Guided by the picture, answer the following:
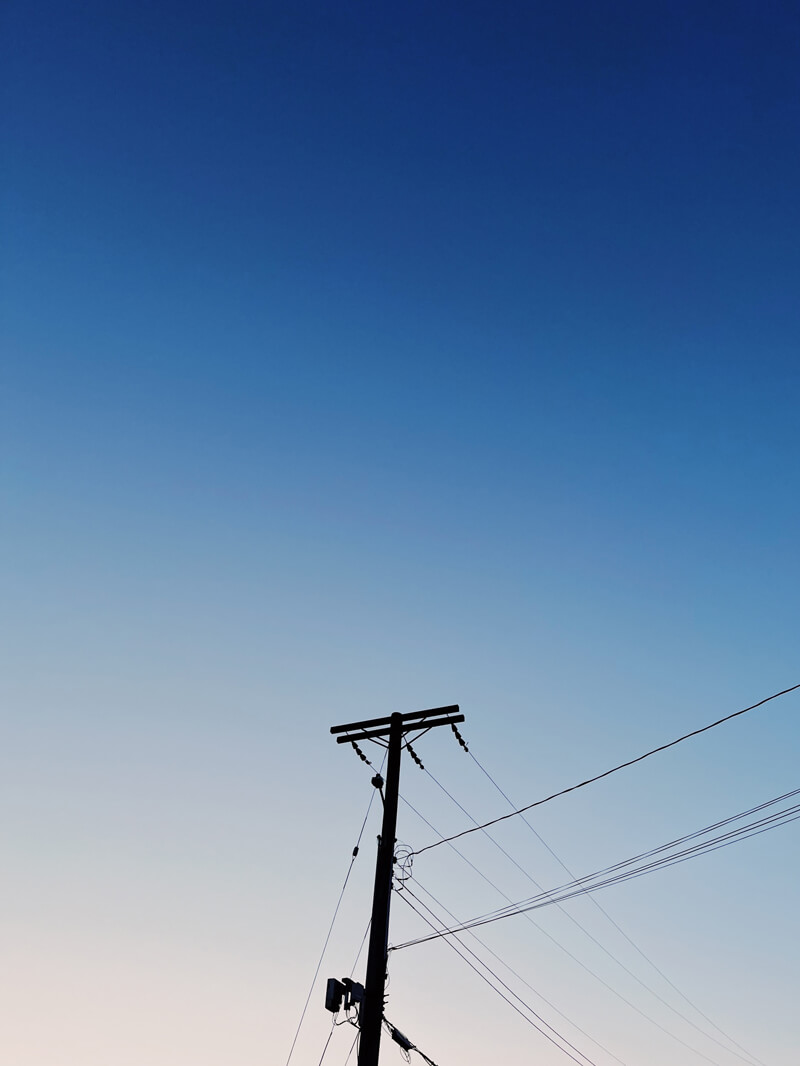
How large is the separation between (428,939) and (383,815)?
342 centimetres

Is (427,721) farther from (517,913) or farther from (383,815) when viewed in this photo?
(517,913)

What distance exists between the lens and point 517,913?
808 inches

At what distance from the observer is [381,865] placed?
703 inches

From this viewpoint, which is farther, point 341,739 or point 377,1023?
point 341,739

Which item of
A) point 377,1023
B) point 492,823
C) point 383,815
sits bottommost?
A: point 377,1023

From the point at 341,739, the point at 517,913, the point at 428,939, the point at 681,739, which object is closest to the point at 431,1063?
the point at 428,939

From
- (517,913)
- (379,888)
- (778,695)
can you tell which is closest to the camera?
(778,695)

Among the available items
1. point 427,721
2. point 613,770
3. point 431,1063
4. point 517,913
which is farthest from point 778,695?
point 431,1063

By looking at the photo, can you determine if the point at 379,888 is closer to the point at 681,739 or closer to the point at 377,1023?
the point at 377,1023

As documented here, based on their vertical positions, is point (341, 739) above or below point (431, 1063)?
above

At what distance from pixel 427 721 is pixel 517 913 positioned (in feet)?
17.1

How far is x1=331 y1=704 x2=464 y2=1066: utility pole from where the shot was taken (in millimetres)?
16516

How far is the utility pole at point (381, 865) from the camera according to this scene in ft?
54.2

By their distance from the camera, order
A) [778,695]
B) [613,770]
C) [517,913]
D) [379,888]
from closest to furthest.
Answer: [778,695] < [379,888] < [613,770] < [517,913]
